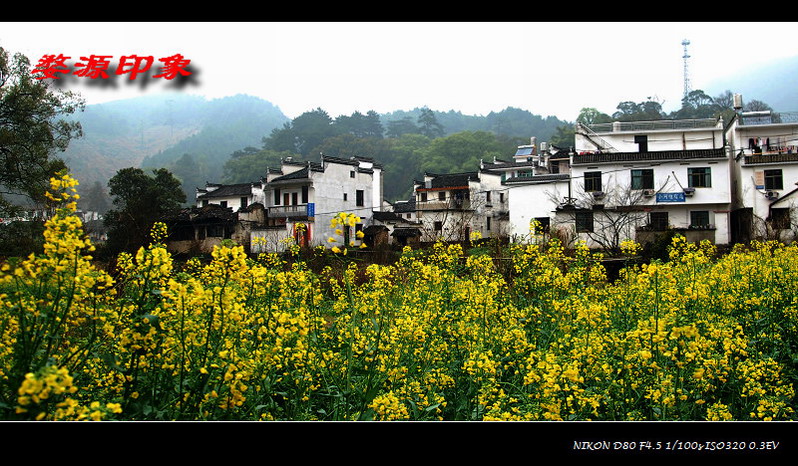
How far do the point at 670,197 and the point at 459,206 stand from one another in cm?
515

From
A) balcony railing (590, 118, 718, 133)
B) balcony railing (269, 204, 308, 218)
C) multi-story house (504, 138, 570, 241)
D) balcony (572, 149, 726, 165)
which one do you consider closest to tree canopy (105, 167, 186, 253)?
balcony railing (269, 204, 308, 218)

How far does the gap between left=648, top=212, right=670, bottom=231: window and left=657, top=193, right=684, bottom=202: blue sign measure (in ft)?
1.75

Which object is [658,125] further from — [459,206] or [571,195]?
[459,206]

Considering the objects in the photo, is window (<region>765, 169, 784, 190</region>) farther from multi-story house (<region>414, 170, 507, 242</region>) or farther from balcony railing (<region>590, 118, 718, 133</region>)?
multi-story house (<region>414, 170, 507, 242</region>)

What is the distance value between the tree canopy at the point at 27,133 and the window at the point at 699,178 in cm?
1175

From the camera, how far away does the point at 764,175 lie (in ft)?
28.9

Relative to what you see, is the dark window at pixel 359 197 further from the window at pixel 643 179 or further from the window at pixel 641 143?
the window at pixel 641 143

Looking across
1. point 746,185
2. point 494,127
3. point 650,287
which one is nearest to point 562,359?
point 650,287

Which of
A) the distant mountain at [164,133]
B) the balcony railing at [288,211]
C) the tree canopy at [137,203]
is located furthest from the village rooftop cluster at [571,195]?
the distant mountain at [164,133]

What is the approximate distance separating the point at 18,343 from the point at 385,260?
5409 mm

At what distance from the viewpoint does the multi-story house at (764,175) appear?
25.7 ft

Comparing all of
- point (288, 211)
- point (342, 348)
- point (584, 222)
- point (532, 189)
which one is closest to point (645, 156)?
point (584, 222)

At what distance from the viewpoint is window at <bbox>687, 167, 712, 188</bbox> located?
423 inches
